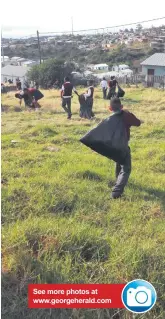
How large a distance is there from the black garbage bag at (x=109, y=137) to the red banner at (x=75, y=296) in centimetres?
214

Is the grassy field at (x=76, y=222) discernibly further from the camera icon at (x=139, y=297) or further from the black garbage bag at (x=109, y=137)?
the black garbage bag at (x=109, y=137)

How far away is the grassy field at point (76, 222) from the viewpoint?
10.4 feet

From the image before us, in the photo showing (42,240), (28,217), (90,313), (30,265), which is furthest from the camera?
(28,217)

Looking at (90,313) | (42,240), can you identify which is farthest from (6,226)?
(90,313)

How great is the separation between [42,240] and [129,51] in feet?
202

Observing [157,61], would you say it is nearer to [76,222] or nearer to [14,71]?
[14,71]

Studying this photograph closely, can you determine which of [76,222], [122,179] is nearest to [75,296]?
[76,222]

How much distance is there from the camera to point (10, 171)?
19.2ft

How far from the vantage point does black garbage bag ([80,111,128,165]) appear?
4.69m

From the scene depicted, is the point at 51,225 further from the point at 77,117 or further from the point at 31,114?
the point at 31,114

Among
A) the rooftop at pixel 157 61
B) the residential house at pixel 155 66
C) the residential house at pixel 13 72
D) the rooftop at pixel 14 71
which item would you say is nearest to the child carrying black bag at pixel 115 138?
the residential house at pixel 155 66

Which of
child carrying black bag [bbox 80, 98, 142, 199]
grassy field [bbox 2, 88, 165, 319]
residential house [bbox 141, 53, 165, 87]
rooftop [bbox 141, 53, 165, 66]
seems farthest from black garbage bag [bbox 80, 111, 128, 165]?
rooftop [bbox 141, 53, 165, 66]

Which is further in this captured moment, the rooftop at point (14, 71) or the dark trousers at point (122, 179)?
the rooftop at point (14, 71)

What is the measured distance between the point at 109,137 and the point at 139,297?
7.39 feet
